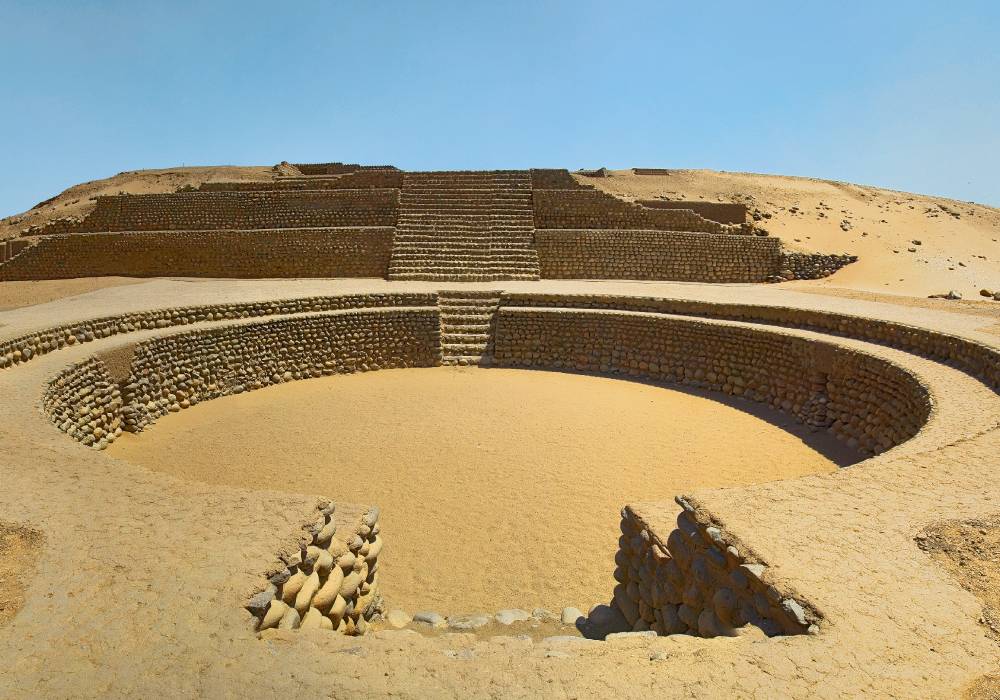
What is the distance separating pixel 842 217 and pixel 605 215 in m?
14.4

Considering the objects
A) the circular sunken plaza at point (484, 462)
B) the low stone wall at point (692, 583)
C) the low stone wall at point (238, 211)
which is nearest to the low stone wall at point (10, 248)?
the low stone wall at point (238, 211)

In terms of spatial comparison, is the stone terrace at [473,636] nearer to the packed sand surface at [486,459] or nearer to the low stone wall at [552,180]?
the packed sand surface at [486,459]

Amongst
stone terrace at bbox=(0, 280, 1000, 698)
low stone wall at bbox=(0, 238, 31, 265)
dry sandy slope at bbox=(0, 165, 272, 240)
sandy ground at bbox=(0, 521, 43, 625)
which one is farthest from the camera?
dry sandy slope at bbox=(0, 165, 272, 240)

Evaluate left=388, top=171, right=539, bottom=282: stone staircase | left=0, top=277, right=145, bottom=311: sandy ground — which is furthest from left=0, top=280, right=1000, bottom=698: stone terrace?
left=388, top=171, right=539, bottom=282: stone staircase

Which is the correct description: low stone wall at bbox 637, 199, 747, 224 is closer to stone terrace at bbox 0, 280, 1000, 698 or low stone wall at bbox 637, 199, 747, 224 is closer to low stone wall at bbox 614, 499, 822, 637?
stone terrace at bbox 0, 280, 1000, 698

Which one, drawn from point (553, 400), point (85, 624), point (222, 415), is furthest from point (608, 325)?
point (85, 624)

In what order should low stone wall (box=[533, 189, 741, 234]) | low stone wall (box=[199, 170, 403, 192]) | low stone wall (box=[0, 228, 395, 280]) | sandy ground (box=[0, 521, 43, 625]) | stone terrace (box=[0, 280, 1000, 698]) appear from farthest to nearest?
low stone wall (box=[199, 170, 403, 192]) < low stone wall (box=[533, 189, 741, 234]) < low stone wall (box=[0, 228, 395, 280]) < sandy ground (box=[0, 521, 43, 625]) < stone terrace (box=[0, 280, 1000, 698])

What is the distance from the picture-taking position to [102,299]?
14.8m

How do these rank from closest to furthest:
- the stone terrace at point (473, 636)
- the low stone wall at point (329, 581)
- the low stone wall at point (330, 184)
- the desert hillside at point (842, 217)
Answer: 1. the stone terrace at point (473, 636)
2. the low stone wall at point (329, 581)
3. the desert hillside at point (842, 217)
4. the low stone wall at point (330, 184)

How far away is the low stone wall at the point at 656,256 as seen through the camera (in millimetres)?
19156

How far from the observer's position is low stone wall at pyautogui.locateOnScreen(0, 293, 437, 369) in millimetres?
9953

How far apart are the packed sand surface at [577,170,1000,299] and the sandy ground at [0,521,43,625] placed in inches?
750

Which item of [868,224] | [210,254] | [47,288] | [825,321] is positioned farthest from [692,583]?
[868,224]

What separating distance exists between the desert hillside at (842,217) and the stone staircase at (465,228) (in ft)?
25.5
